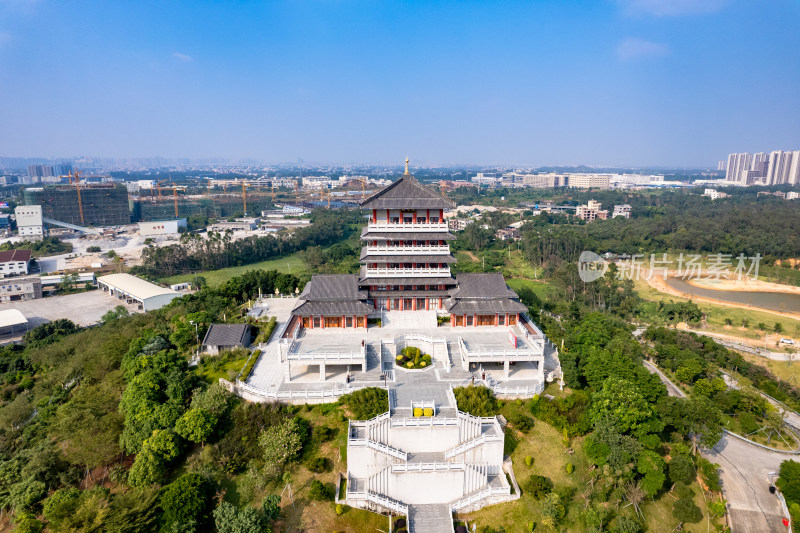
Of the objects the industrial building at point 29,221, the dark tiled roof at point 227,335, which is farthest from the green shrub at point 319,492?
the industrial building at point 29,221

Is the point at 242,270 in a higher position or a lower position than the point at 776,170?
lower

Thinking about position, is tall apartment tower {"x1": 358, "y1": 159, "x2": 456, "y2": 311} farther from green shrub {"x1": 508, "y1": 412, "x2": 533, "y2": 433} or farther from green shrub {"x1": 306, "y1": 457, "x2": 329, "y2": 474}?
green shrub {"x1": 306, "y1": 457, "x2": 329, "y2": 474}

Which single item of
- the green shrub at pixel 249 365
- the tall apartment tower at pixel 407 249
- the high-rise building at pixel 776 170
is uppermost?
the high-rise building at pixel 776 170

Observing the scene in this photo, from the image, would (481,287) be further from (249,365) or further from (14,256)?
(14,256)

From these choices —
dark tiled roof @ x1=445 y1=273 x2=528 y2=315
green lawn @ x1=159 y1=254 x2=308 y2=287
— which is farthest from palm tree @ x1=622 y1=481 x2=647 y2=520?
green lawn @ x1=159 y1=254 x2=308 y2=287

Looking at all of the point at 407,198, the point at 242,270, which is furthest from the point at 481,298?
the point at 242,270

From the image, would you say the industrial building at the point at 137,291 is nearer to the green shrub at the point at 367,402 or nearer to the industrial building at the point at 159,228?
the green shrub at the point at 367,402
